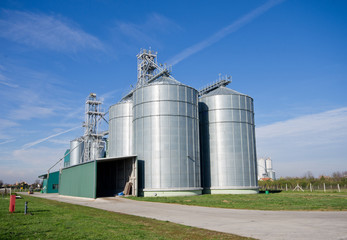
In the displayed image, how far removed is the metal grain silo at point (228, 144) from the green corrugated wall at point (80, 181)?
18960 mm

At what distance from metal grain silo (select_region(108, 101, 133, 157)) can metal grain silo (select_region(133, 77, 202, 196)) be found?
394 inches

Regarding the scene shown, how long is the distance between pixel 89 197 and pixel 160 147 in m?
11.9

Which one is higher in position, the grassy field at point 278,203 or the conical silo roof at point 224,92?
the conical silo roof at point 224,92

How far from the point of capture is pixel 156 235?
1162 cm

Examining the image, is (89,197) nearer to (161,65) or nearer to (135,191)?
(135,191)

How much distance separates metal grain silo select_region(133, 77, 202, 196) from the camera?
39125 mm

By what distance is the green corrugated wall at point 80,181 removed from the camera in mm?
38344

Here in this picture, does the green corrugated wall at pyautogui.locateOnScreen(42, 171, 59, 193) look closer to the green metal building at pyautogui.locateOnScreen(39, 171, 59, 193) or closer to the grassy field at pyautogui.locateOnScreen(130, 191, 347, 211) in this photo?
the green metal building at pyautogui.locateOnScreen(39, 171, 59, 193)

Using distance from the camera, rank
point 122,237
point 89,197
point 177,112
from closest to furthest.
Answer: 1. point 122,237
2. point 89,197
3. point 177,112

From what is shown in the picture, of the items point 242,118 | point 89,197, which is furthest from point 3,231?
point 242,118

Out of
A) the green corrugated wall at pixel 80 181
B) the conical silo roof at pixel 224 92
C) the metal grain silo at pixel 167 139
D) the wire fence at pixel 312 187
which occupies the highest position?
the conical silo roof at pixel 224 92

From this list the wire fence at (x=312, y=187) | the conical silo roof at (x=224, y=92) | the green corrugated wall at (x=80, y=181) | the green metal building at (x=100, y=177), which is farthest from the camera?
the wire fence at (x=312, y=187)

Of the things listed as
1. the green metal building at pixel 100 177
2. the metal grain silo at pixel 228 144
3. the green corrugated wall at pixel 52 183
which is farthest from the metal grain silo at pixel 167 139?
the green corrugated wall at pixel 52 183

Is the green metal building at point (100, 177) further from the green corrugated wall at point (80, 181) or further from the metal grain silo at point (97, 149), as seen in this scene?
the metal grain silo at point (97, 149)
